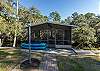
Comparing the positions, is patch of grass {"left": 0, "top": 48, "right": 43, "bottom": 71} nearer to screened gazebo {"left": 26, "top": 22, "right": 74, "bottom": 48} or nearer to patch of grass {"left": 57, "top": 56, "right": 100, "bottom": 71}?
patch of grass {"left": 57, "top": 56, "right": 100, "bottom": 71}

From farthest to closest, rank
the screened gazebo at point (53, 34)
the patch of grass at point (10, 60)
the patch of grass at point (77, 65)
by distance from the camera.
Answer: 1. the screened gazebo at point (53, 34)
2. the patch of grass at point (10, 60)
3. the patch of grass at point (77, 65)

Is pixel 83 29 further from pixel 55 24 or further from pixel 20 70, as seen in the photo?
pixel 20 70

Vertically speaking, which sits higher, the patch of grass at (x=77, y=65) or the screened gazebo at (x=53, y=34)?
the screened gazebo at (x=53, y=34)

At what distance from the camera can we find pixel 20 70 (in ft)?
36.3

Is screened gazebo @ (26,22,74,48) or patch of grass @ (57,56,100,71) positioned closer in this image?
patch of grass @ (57,56,100,71)

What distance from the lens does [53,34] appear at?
2459 centimetres

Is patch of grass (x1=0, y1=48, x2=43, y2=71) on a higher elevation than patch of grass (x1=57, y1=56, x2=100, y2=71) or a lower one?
higher

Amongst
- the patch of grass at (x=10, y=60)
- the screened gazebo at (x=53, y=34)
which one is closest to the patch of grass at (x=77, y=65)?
the patch of grass at (x=10, y=60)

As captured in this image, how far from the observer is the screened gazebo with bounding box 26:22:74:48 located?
24.3 meters

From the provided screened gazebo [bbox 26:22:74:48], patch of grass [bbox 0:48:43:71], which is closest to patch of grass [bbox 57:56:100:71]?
patch of grass [bbox 0:48:43:71]

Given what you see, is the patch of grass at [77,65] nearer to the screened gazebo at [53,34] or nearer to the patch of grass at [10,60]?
the patch of grass at [10,60]

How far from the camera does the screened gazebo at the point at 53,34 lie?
79.8 ft

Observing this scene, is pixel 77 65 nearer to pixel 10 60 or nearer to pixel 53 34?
pixel 10 60

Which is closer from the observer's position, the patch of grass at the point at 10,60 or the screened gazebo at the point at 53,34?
the patch of grass at the point at 10,60
